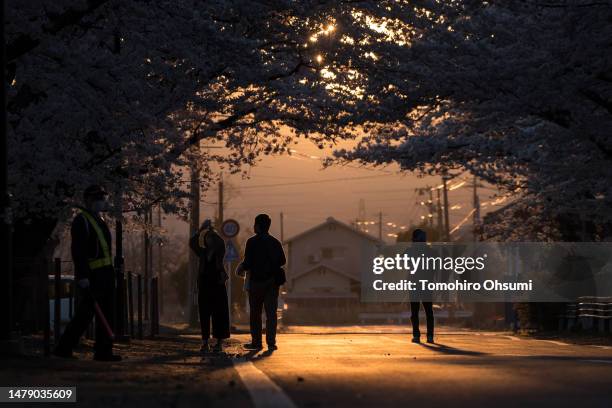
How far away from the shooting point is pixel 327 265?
11375cm

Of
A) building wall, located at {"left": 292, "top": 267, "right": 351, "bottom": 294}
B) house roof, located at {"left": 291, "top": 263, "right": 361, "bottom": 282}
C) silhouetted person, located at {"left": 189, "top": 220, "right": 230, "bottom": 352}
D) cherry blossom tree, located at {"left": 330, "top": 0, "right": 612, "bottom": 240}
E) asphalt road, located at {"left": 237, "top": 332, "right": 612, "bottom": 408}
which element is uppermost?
cherry blossom tree, located at {"left": 330, "top": 0, "right": 612, "bottom": 240}

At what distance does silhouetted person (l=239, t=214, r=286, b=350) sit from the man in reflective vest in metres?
4.61

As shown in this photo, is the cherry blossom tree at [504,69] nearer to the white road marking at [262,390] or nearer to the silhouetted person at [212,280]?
the silhouetted person at [212,280]

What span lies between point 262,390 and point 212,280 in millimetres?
8108

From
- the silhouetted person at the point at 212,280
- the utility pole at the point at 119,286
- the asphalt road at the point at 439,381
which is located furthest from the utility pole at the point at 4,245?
the utility pole at the point at 119,286

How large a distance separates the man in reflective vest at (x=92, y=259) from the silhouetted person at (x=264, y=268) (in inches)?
181

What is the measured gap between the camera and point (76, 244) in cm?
1273

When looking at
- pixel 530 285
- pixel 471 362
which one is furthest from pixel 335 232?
pixel 471 362

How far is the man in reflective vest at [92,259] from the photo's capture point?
41.8 feet

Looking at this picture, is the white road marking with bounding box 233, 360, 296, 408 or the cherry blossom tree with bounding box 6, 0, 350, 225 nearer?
the white road marking with bounding box 233, 360, 296, 408

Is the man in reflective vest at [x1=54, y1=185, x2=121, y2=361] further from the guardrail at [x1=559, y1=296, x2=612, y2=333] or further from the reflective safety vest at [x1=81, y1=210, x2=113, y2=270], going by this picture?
the guardrail at [x1=559, y1=296, x2=612, y2=333]

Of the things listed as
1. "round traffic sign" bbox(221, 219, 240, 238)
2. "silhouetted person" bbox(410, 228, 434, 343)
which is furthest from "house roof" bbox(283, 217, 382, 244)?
"silhouetted person" bbox(410, 228, 434, 343)

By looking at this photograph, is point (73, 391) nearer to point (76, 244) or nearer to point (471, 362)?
point (76, 244)

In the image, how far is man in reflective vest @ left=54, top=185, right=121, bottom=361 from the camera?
41.8 feet
